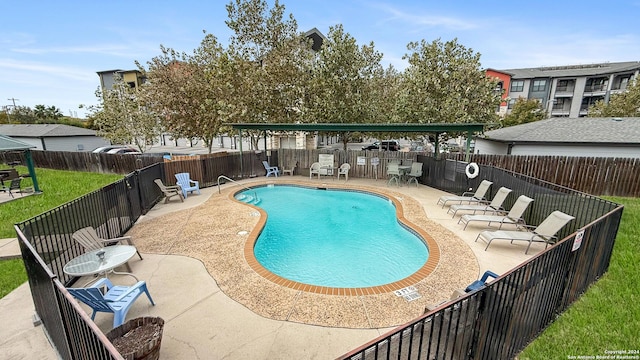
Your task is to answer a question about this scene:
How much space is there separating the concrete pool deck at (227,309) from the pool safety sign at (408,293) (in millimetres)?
102

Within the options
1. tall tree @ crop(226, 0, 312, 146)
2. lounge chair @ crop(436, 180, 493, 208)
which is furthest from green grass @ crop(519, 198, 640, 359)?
tall tree @ crop(226, 0, 312, 146)

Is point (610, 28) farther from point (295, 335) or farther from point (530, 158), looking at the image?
point (295, 335)

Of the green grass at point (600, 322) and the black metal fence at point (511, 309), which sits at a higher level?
the black metal fence at point (511, 309)

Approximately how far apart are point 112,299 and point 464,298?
14.1ft

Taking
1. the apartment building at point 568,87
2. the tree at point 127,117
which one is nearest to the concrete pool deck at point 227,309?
the tree at point 127,117

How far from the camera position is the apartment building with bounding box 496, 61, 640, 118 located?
36.0m

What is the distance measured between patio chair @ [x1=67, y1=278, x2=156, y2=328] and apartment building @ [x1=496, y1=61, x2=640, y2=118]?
1781 inches

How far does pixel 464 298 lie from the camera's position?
231cm

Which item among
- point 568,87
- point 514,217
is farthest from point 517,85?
point 514,217

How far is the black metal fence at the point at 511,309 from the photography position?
7.22 feet

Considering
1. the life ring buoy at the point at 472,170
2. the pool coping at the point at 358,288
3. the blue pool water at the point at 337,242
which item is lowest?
the blue pool water at the point at 337,242

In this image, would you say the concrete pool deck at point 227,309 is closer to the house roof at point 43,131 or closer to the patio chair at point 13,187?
the patio chair at point 13,187

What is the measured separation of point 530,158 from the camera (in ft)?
37.8

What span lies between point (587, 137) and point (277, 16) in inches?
693
